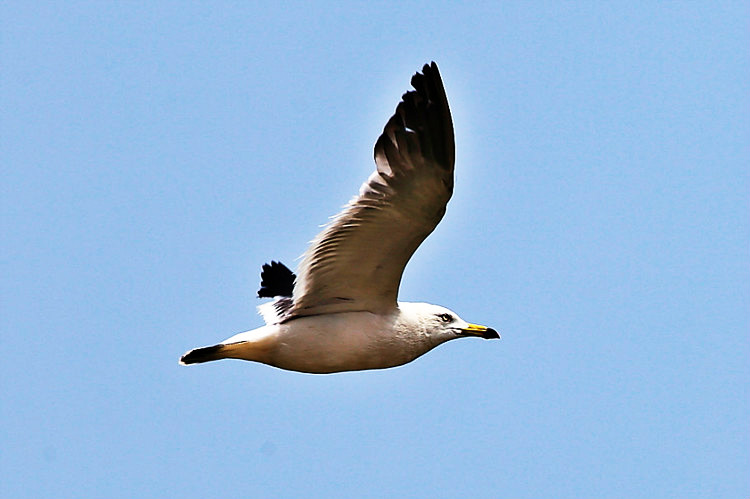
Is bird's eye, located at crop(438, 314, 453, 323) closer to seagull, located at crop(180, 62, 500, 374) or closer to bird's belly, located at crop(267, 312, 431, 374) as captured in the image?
seagull, located at crop(180, 62, 500, 374)

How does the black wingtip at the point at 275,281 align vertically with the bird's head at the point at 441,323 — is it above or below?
above

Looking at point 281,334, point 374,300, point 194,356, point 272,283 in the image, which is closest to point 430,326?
point 374,300

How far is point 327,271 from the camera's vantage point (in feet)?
31.7

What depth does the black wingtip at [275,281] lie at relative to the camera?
39.2 feet

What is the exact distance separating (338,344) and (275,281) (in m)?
2.67

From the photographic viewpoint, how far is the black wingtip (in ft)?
39.2

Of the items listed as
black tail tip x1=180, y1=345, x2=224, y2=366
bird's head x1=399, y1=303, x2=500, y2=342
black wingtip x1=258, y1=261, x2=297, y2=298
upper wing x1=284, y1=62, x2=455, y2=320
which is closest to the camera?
upper wing x1=284, y1=62, x2=455, y2=320

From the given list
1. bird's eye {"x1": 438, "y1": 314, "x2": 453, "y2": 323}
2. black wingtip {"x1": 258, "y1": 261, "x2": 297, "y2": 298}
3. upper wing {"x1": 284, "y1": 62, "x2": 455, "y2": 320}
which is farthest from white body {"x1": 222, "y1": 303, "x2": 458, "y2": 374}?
black wingtip {"x1": 258, "y1": 261, "x2": 297, "y2": 298}

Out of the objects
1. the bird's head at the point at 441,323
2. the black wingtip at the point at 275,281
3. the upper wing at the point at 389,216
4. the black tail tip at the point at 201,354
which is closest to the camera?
the upper wing at the point at 389,216

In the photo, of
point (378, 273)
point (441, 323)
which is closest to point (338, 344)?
point (378, 273)

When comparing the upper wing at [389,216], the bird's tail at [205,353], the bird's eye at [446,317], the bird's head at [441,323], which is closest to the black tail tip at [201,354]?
the bird's tail at [205,353]

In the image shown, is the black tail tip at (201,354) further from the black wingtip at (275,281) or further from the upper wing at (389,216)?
the black wingtip at (275,281)

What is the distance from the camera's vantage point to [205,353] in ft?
31.6

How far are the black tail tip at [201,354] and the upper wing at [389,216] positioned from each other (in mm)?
577
